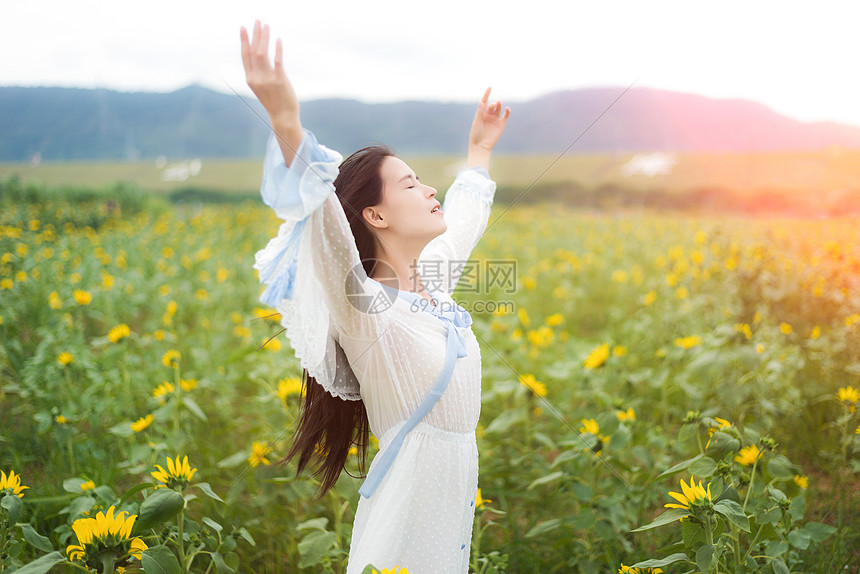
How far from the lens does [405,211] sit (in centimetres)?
128

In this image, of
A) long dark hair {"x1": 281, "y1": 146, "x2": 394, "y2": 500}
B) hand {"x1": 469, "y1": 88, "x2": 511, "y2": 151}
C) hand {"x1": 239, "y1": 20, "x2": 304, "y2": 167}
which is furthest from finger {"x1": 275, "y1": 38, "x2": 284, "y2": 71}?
hand {"x1": 469, "y1": 88, "x2": 511, "y2": 151}

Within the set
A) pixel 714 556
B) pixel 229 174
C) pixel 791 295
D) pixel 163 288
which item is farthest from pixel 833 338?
pixel 229 174

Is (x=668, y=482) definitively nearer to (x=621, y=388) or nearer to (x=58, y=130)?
(x=621, y=388)

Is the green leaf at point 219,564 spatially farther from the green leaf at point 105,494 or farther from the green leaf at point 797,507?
the green leaf at point 797,507

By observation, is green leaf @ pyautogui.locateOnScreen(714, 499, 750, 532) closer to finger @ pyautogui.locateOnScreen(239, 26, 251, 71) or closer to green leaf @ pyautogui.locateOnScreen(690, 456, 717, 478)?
green leaf @ pyautogui.locateOnScreen(690, 456, 717, 478)

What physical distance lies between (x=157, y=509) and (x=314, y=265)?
0.61m

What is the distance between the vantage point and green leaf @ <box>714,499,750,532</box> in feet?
3.73

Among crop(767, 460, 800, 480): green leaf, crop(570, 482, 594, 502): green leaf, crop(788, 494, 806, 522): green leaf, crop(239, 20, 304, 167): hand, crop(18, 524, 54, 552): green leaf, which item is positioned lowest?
crop(570, 482, 594, 502): green leaf

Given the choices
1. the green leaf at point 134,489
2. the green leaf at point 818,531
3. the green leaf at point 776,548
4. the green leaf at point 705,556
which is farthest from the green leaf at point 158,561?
Answer: the green leaf at point 818,531

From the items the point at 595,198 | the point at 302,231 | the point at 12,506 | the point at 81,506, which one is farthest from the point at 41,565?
the point at 595,198

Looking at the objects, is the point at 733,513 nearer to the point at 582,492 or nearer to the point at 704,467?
the point at 704,467

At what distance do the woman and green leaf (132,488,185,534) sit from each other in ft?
1.09

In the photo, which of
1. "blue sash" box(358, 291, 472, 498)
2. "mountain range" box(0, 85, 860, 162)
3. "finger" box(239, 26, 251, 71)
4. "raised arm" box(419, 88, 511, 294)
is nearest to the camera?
"finger" box(239, 26, 251, 71)

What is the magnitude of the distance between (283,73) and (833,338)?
9.16 feet
